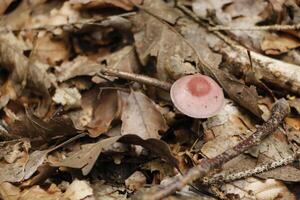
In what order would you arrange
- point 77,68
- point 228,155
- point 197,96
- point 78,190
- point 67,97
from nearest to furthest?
point 228,155 → point 78,190 → point 197,96 → point 67,97 → point 77,68

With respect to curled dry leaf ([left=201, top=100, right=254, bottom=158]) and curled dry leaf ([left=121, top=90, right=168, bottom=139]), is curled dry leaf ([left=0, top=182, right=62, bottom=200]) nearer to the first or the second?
curled dry leaf ([left=121, top=90, right=168, bottom=139])

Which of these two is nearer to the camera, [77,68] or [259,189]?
[259,189]

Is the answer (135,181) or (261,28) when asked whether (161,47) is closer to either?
(261,28)

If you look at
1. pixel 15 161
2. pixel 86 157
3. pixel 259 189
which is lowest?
pixel 259 189

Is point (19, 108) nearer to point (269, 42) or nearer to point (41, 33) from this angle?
point (41, 33)

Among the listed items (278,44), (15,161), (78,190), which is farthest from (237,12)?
(15,161)

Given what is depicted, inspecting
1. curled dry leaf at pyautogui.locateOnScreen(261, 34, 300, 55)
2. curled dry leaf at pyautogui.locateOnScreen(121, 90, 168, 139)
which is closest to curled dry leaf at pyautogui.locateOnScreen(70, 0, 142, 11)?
curled dry leaf at pyautogui.locateOnScreen(121, 90, 168, 139)

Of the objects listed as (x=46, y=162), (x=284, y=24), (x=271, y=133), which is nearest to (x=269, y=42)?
(x=284, y=24)
